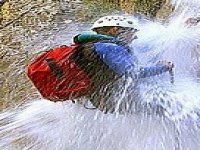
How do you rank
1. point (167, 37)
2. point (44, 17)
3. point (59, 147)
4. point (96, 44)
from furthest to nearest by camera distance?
point (44, 17)
point (167, 37)
point (59, 147)
point (96, 44)

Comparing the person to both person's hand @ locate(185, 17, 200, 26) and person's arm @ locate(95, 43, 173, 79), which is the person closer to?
person's arm @ locate(95, 43, 173, 79)

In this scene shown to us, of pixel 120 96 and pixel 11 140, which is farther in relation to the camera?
pixel 11 140

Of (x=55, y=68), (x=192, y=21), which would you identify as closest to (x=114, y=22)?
(x=55, y=68)

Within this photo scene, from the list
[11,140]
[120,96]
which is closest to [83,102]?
[120,96]

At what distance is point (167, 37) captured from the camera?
5656 mm

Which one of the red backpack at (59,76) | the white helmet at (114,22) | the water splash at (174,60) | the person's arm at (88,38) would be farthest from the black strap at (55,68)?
the water splash at (174,60)

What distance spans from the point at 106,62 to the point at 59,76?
1.26 ft

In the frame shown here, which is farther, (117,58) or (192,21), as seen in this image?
(192,21)

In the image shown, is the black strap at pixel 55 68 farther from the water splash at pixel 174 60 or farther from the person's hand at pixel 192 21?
the person's hand at pixel 192 21

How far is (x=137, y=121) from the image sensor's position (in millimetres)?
4586

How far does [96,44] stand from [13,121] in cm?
161

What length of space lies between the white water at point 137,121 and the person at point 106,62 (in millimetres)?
294

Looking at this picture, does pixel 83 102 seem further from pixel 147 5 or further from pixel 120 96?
pixel 147 5

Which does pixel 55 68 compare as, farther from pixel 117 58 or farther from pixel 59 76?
pixel 117 58
